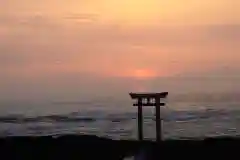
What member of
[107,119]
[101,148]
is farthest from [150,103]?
[101,148]

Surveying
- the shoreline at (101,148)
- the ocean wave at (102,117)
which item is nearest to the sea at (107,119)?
the ocean wave at (102,117)

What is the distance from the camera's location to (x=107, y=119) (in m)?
5.36

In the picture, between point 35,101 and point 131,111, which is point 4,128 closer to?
point 35,101

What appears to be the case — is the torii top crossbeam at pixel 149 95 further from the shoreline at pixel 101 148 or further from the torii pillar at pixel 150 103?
the shoreline at pixel 101 148

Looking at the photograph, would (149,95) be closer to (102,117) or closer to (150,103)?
(150,103)

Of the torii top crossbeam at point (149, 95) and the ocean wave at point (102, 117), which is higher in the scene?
the torii top crossbeam at point (149, 95)

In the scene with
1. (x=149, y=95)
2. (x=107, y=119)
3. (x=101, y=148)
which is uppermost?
(x=149, y=95)

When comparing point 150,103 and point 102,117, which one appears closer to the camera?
point 150,103

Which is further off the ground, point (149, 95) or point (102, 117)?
point (149, 95)

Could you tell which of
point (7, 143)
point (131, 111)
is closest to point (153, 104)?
point (131, 111)

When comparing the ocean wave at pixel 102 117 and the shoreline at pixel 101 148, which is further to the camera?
the ocean wave at pixel 102 117

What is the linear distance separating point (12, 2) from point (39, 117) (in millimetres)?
814

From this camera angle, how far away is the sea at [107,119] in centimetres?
531

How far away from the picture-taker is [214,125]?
212 inches
